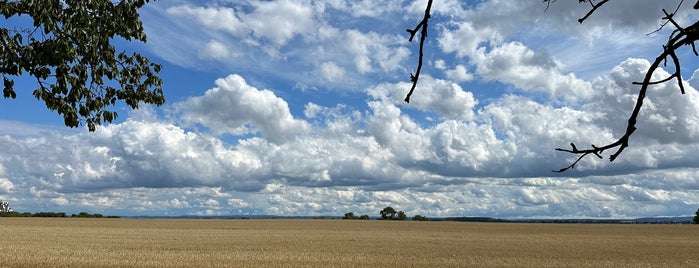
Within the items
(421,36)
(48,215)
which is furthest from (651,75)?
(48,215)

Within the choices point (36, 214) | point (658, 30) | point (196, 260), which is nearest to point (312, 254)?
point (196, 260)

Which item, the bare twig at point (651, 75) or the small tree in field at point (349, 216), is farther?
the small tree in field at point (349, 216)

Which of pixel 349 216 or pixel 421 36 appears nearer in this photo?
pixel 421 36

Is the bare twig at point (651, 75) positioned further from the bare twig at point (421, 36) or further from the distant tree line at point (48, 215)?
the distant tree line at point (48, 215)

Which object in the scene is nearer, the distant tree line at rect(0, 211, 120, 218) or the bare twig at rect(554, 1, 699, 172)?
the bare twig at rect(554, 1, 699, 172)

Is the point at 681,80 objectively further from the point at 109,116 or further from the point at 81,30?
the point at 109,116

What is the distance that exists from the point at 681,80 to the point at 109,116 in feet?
51.7

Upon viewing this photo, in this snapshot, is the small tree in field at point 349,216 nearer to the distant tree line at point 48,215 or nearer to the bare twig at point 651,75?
the distant tree line at point 48,215

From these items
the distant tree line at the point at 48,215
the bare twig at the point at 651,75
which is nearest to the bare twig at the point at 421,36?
the bare twig at the point at 651,75

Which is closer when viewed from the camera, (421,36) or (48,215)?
(421,36)

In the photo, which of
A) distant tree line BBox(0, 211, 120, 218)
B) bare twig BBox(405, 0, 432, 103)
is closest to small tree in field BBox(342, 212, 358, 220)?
distant tree line BBox(0, 211, 120, 218)

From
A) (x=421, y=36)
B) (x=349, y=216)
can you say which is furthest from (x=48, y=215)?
(x=421, y=36)

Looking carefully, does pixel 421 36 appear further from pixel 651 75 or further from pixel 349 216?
pixel 349 216

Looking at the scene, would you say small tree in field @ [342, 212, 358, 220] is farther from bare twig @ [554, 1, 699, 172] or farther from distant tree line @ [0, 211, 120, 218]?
bare twig @ [554, 1, 699, 172]
